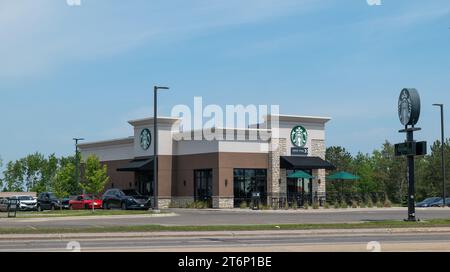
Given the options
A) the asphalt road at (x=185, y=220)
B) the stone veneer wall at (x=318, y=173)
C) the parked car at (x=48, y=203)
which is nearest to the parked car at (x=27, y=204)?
the parked car at (x=48, y=203)

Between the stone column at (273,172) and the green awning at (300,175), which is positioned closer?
the green awning at (300,175)

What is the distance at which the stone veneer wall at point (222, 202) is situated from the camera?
169ft

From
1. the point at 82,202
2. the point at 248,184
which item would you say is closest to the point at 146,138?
the point at 82,202

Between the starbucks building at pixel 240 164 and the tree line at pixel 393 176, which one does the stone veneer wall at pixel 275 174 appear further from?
the tree line at pixel 393 176

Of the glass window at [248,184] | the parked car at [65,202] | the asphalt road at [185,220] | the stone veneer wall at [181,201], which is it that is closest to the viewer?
the asphalt road at [185,220]

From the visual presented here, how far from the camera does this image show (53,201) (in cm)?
5638

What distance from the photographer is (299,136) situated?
55.1 metres

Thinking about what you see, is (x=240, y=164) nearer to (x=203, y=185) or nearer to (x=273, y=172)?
(x=273, y=172)

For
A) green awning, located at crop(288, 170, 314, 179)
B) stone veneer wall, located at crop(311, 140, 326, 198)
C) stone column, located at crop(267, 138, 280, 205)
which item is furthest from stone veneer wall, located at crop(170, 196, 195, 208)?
stone veneer wall, located at crop(311, 140, 326, 198)

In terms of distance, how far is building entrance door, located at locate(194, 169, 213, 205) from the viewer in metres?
53.2

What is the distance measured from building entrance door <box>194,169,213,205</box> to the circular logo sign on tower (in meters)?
22.3

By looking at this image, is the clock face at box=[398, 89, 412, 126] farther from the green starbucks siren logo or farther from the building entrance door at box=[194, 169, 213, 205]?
the building entrance door at box=[194, 169, 213, 205]

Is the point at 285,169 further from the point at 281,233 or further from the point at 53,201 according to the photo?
the point at 281,233
